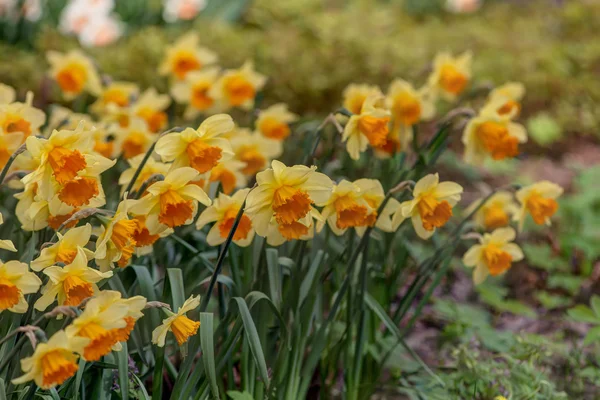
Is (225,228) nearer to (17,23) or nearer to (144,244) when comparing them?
(144,244)

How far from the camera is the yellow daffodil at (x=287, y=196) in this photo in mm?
1596

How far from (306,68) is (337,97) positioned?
0.27m

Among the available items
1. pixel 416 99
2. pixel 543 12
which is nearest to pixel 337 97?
pixel 416 99

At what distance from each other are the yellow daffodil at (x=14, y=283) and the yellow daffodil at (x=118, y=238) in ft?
0.45

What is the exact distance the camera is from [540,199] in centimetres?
214

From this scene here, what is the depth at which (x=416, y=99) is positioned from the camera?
2.56 m

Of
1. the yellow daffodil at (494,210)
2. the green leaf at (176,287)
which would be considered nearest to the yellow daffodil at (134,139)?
the green leaf at (176,287)

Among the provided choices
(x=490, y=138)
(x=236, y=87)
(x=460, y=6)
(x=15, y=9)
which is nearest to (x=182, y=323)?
(x=490, y=138)

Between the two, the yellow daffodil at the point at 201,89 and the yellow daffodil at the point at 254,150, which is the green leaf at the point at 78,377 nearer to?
the yellow daffodil at the point at 254,150

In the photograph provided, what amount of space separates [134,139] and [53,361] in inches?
51.1

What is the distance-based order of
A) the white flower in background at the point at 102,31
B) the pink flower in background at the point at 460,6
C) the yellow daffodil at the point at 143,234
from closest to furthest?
the yellow daffodil at the point at 143,234
the white flower in background at the point at 102,31
the pink flower in background at the point at 460,6

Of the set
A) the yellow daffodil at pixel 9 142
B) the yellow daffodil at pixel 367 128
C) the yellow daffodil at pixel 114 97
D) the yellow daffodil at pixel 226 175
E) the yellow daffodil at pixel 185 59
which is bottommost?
the yellow daffodil at pixel 114 97

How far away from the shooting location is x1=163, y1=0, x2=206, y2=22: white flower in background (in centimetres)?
509

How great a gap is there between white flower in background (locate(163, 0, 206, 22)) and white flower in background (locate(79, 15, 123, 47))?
0.33 m
